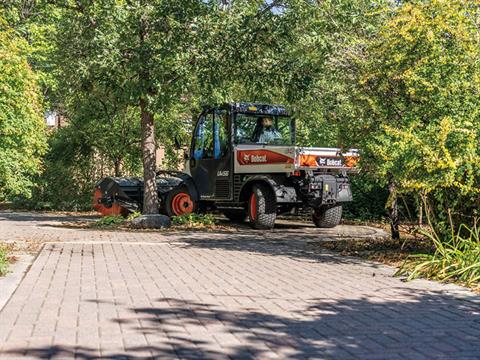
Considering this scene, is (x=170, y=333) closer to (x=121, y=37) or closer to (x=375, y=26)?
(x=375, y=26)

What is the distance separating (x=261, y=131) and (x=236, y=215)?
10.3ft

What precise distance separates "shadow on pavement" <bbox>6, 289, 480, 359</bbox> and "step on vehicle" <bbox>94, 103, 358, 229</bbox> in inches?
307

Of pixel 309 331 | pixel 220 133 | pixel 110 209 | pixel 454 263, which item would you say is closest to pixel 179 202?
pixel 110 209

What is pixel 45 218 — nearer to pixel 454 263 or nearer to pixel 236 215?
pixel 236 215

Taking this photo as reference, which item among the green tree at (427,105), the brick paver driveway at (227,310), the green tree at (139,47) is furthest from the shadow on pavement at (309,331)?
the green tree at (139,47)

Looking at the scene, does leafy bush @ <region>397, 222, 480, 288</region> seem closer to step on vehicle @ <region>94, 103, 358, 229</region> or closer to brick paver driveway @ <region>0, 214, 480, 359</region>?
brick paver driveway @ <region>0, 214, 480, 359</region>

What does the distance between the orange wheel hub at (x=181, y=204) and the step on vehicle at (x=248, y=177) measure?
0.06 ft

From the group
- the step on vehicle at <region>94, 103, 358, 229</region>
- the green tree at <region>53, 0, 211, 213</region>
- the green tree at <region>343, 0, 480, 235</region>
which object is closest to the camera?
the green tree at <region>343, 0, 480, 235</region>

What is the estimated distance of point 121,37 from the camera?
14.6 meters

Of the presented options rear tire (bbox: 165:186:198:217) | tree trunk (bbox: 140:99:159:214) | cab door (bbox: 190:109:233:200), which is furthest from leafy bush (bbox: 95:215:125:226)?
cab door (bbox: 190:109:233:200)

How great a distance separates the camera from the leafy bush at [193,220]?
54.0 ft

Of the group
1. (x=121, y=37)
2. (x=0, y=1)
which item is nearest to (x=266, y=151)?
(x=121, y=37)

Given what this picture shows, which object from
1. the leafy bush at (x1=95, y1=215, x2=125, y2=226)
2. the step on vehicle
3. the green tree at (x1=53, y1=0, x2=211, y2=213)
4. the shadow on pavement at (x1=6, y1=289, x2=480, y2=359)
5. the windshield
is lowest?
the shadow on pavement at (x1=6, y1=289, x2=480, y2=359)

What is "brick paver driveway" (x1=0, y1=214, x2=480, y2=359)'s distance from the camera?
4906 mm
